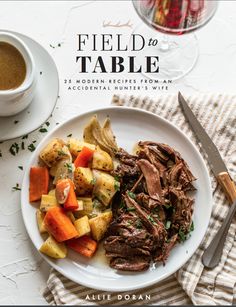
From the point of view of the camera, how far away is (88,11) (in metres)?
2.55

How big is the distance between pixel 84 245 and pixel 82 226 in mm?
73

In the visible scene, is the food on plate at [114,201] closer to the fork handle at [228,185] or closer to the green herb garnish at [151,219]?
the green herb garnish at [151,219]

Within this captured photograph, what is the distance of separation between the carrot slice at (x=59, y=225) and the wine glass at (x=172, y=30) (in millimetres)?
644

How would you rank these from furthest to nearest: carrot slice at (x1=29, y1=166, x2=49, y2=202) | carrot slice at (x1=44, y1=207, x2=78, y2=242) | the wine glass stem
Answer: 1. the wine glass stem
2. carrot slice at (x1=29, y1=166, x2=49, y2=202)
3. carrot slice at (x1=44, y1=207, x2=78, y2=242)

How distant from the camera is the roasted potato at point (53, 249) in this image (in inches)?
87.2

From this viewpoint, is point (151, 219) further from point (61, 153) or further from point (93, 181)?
point (61, 153)

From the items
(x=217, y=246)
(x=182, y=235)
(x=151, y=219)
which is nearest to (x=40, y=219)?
(x=151, y=219)

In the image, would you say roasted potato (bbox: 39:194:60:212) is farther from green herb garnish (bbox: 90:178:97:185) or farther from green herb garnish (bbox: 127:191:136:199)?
green herb garnish (bbox: 127:191:136:199)

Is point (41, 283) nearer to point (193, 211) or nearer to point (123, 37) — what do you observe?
point (193, 211)

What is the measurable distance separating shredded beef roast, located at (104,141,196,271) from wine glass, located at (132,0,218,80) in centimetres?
38

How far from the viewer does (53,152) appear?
2.26 m

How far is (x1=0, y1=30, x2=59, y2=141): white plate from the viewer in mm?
2328

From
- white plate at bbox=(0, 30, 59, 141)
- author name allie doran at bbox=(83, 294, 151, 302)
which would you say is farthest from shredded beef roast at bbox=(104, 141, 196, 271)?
white plate at bbox=(0, 30, 59, 141)

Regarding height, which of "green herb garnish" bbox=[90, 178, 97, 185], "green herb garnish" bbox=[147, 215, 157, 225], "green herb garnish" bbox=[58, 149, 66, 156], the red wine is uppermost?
the red wine
